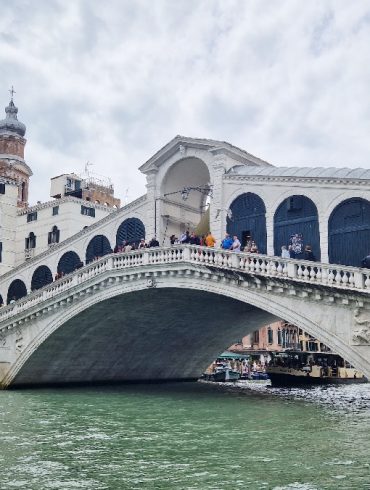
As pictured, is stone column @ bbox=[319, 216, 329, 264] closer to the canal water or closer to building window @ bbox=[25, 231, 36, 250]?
the canal water

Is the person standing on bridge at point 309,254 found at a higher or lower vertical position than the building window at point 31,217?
lower

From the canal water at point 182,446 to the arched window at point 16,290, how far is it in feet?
48.2

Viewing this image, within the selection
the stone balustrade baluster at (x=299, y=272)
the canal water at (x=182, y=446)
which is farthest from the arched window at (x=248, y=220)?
the canal water at (x=182, y=446)

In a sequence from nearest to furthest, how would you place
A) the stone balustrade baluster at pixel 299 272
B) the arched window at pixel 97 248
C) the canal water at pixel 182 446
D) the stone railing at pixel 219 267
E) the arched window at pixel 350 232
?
the canal water at pixel 182 446
the stone railing at pixel 219 267
the stone balustrade baluster at pixel 299 272
the arched window at pixel 350 232
the arched window at pixel 97 248

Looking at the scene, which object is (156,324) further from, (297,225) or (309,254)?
(309,254)

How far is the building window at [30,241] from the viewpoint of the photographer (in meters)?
37.4

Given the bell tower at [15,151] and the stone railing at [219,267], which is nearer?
the stone railing at [219,267]

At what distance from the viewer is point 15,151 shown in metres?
49.4

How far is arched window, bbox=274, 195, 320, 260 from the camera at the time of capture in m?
21.6

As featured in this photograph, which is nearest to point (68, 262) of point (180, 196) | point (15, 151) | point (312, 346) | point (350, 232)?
point (180, 196)

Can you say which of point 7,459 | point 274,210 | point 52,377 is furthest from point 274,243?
point 7,459

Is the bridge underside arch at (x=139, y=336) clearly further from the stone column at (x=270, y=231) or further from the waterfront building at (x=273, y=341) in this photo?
the waterfront building at (x=273, y=341)

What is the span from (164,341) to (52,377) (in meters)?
5.81

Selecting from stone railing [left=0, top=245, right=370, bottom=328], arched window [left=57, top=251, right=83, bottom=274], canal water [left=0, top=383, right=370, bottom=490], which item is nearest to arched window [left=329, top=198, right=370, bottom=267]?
stone railing [left=0, top=245, right=370, bottom=328]
